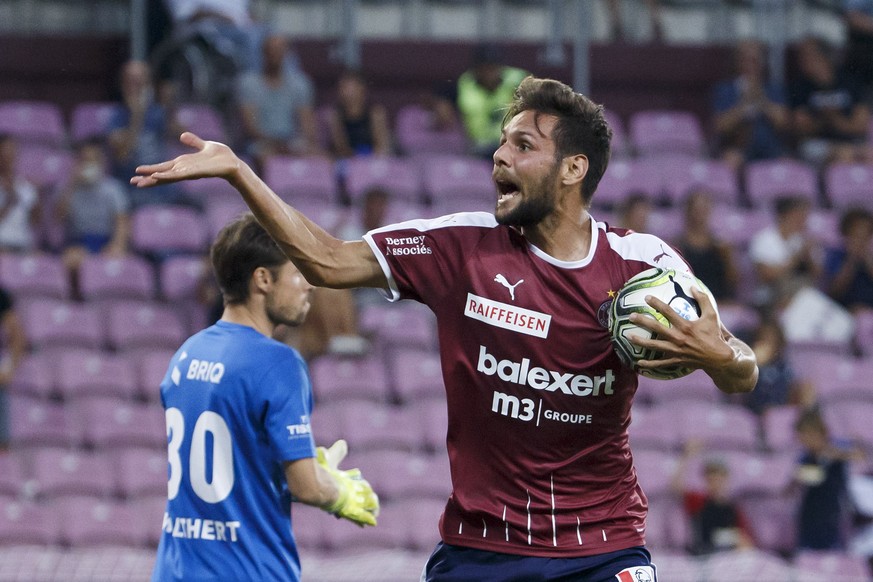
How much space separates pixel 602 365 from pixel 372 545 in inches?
215

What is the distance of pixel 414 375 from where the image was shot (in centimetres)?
1051

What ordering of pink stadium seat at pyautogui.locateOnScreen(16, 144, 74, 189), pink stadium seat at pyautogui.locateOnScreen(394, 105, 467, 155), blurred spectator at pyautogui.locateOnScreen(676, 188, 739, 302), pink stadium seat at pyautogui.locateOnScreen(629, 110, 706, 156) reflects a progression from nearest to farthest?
blurred spectator at pyautogui.locateOnScreen(676, 188, 739, 302), pink stadium seat at pyautogui.locateOnScreen(16, 144, 74, 189), pink stadium seat at pyautogui.locateOnScreen(394, 105, 467, 155), pink stadium seat at pyautogui.locateOnScreen(629, 110, 706, 156)

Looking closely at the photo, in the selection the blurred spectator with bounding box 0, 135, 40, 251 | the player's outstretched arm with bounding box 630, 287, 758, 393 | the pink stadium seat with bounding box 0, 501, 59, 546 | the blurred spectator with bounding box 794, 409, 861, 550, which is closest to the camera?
the player's outstretched arm with bounding box 630, 287, 758, 393

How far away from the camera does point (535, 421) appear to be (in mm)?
4262

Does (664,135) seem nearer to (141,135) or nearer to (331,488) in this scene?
(141,135)

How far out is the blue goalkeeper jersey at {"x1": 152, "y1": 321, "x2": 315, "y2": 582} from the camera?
457 centimetres

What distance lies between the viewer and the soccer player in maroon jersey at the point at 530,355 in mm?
4242

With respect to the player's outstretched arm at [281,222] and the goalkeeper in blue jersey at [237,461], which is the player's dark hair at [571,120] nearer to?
the player's outstretched arm at [281,222]

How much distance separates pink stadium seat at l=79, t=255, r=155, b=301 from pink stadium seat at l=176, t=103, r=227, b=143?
168 cm

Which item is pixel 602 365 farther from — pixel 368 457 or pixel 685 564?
pixel 368 457

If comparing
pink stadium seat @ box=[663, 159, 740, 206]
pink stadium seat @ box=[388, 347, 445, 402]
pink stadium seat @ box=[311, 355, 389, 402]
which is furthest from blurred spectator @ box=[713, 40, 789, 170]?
pink stadium seat @ box=[311, 355, 389, 402]

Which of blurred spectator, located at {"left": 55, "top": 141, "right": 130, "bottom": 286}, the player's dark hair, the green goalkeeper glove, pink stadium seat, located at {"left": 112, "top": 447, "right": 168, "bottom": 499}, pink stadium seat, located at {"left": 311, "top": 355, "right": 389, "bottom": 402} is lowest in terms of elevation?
pink stadium seat, located at {"left": 112, "top": 447, "right": 168, "bottom": 499}

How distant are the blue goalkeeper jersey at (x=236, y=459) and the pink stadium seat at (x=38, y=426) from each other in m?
5.51

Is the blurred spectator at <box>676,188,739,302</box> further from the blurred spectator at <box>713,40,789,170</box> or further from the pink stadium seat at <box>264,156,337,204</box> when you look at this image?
the pink stadium seat at <box>264,156,337,204</box>
